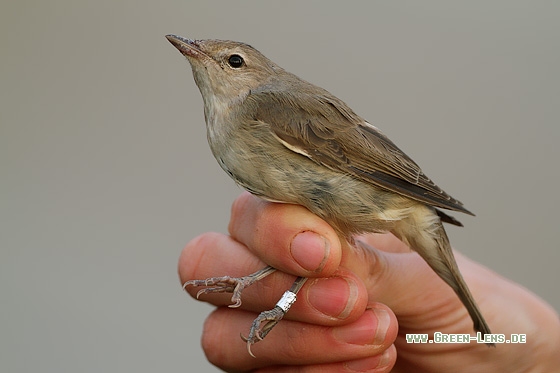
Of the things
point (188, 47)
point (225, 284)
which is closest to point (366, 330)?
point (225, 284)

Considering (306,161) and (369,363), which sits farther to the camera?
(369,363)

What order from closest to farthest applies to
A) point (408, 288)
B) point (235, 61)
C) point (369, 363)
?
point (369, 363) < point (235, 61) < point (408, 288)

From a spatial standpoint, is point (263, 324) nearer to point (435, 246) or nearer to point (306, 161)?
point (306, 161)

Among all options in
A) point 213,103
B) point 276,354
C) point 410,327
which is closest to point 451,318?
point 410,327

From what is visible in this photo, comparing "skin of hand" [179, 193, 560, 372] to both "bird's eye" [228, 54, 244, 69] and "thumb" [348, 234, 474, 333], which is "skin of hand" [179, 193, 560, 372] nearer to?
"thumb" [348, 234, 474, 333]

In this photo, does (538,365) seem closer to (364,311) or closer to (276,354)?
(364,311)
